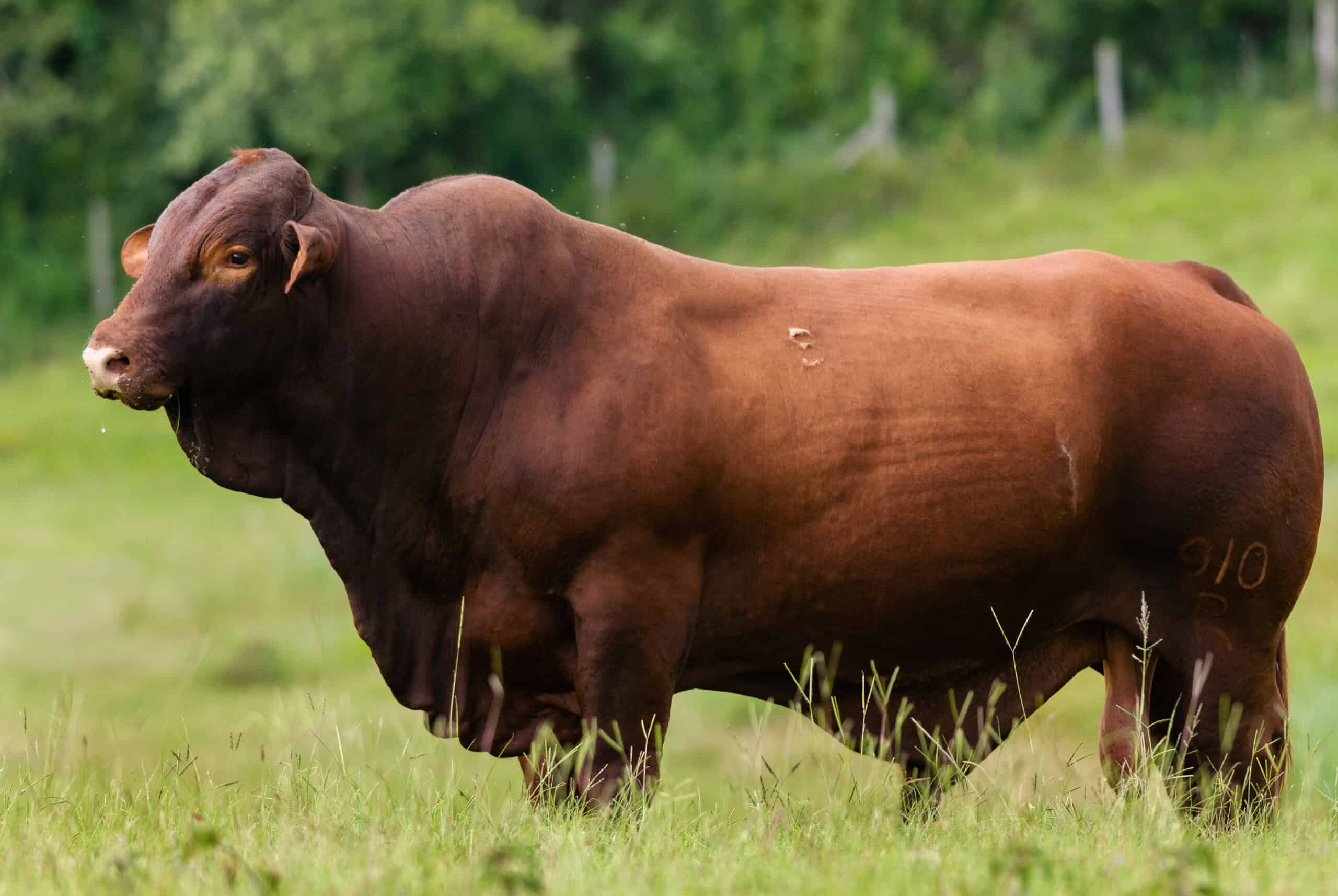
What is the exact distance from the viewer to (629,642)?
4426 millimetres

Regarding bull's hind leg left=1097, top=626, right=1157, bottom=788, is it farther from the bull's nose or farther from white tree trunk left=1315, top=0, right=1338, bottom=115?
white tree trunk left=1315, top=0, right=1338, bottom=115

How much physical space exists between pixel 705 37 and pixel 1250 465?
2532cm

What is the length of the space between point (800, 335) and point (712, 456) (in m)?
0.47

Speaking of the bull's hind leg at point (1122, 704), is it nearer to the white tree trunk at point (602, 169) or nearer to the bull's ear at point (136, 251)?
the bull's ear at point (136, 251)

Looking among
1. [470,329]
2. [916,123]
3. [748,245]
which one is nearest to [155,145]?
[748,245]

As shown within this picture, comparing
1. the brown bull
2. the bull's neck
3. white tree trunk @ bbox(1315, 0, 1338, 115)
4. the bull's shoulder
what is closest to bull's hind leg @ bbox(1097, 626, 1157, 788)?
the brown bull

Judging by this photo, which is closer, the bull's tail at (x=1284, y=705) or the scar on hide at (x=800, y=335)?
the scar on hide at (x=800, y=335)

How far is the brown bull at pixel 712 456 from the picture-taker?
442cm

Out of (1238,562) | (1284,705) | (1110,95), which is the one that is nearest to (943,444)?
(1238,562)

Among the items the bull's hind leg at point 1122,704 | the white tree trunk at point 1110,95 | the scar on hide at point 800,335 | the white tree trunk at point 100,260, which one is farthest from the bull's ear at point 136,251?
the white tree trunk at point 1110,95

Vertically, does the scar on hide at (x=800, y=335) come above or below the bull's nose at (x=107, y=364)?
below

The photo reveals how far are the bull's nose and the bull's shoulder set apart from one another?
304cm

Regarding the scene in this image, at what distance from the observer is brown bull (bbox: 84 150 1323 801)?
14.5ft

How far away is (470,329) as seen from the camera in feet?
15.1
